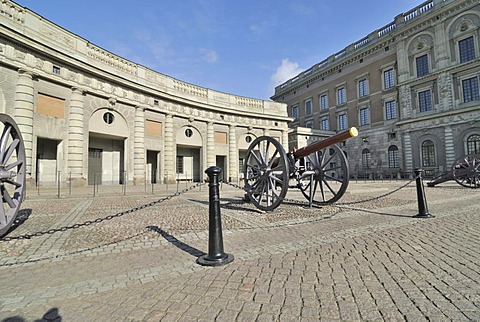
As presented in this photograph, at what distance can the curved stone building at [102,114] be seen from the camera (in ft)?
41.6

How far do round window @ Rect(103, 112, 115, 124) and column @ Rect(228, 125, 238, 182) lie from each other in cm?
1143

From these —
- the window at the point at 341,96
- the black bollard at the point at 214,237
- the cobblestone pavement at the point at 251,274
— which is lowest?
the cobblestone pavement at the point at 251,274

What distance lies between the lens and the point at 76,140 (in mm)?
14883

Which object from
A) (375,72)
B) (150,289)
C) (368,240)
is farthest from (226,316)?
(375,72)

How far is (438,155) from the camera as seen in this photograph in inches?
989

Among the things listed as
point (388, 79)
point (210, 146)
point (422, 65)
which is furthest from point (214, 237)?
point (388, 79)

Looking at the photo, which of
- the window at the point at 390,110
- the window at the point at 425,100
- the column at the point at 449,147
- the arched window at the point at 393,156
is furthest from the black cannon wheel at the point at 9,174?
the window at the point at 390,110

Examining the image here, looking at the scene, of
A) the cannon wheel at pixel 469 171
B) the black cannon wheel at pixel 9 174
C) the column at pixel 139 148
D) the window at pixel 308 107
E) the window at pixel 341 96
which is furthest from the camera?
the window at pixel 308 107

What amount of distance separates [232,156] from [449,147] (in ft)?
71.5

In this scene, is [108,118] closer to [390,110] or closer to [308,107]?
[390,110]

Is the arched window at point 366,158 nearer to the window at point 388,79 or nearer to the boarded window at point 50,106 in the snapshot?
the window at point 388,79

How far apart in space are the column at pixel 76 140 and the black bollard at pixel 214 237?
48.7ft

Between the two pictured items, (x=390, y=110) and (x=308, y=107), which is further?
(x=308, y=107)

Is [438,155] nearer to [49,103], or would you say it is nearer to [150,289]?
[150,289]
